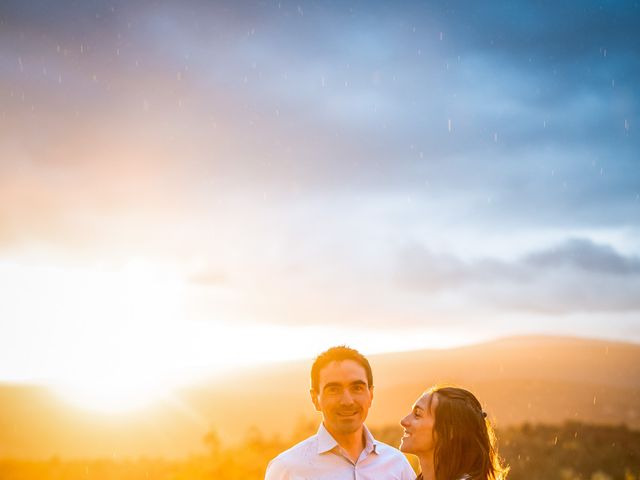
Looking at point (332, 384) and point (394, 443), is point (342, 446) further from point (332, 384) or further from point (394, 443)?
point (394, 443)

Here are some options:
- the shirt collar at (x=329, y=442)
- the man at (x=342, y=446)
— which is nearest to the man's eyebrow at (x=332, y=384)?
the man at (x=342, y=446)

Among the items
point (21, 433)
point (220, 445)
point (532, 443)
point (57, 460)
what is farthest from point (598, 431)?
point (21, 433)

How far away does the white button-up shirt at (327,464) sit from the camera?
6.37m

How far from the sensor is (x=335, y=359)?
6.69m

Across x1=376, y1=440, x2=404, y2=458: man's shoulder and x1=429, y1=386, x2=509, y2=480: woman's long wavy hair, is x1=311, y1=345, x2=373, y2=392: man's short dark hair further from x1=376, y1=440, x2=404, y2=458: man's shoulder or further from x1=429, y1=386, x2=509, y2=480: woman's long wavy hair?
x1=429, y1=386, x2=509, y2=480: woman's long wavy hair

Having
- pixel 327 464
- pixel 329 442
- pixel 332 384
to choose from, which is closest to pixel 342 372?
pixel 332 384

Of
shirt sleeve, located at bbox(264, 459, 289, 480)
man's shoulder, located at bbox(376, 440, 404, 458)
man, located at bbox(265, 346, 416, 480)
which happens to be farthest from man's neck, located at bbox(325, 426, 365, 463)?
shirt sleeve, located at bbox(264, 459, 289, 480)

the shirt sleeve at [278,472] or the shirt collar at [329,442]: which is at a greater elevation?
the shirt collar at [329,442]

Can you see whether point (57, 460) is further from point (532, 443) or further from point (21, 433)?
point (21, 433)

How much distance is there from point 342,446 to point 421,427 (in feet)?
2.31

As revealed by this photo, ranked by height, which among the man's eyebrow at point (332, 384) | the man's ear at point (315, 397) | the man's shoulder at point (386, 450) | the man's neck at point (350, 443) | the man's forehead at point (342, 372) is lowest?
the man's shoulder at point (386, 450)

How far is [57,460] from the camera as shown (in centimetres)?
3319

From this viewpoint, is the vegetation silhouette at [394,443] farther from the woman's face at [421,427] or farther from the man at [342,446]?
the woman's face at [421,427]

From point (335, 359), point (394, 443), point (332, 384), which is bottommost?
point (394, 443)
